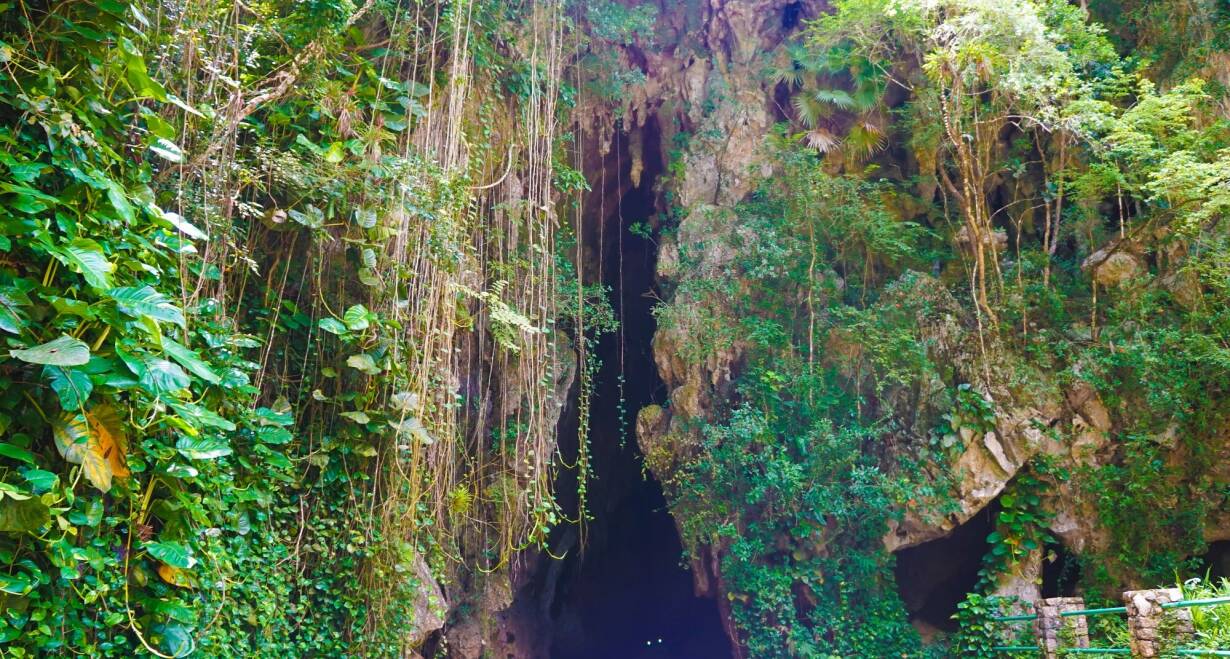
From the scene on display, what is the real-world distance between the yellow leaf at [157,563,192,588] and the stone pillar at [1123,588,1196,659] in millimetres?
4463

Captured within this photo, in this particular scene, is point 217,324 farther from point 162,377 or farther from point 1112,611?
point 1112,611

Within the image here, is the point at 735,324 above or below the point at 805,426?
above

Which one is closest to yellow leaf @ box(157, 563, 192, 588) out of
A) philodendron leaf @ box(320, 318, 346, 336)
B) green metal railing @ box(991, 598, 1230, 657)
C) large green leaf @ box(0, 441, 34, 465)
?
large green leaf @ box(0, 441, 34, 465)

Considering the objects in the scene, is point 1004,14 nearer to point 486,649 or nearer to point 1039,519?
point 1039,519

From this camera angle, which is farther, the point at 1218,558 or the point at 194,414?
the point at 1218,558

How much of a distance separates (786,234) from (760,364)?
133 cm

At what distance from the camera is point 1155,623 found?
3725 millimetres

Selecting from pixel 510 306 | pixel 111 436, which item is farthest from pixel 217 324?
pixel 510 306

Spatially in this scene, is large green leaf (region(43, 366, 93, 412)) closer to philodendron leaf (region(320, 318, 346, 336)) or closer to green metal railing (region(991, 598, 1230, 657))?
philodendron leaf (region(320, 318, 346, 336))

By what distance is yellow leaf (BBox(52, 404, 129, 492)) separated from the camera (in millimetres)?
2363

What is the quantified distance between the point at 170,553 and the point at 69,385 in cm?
77

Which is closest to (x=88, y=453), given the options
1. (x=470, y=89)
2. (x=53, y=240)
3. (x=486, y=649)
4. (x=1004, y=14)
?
(x=53, y=240)

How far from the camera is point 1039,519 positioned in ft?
19.8

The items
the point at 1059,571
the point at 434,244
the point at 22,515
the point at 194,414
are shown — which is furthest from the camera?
the point at 1059,571
